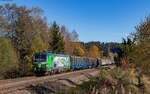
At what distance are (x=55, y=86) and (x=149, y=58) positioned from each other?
7.19 metres

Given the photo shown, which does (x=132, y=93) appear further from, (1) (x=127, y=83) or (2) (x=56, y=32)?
(2) (x=56, y=32)

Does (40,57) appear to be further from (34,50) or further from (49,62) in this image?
(34,50)

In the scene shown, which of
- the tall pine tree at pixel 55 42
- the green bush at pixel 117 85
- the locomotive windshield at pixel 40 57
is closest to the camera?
the green bush at pixel 117 85

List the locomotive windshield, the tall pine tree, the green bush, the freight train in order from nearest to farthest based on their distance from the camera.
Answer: the green bush
the freight train
the locomotive windshield
the tall pine tree

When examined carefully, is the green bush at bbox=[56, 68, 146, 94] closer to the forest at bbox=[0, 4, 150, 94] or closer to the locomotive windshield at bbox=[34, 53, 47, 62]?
the forest at bbox=[0, 4, 150, 94]

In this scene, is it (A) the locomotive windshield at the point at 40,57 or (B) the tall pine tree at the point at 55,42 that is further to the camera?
(B) the tall pine tree at the point at 55,42

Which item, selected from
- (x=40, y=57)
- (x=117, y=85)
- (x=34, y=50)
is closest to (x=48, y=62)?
(x=40, y=57)

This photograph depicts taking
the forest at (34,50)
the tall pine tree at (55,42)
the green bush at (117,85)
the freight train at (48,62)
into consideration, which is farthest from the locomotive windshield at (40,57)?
the tall pine tree at (55,42)

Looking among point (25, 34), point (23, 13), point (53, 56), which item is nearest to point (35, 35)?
point (25, 34)

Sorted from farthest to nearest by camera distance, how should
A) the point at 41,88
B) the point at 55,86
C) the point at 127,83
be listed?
1. the point at 55,86
2. the point at 41,88
3. the point at 127,83

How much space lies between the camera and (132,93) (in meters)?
8.84

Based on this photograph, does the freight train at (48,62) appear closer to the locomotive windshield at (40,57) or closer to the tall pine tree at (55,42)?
the locomotive windshield at (40,57)

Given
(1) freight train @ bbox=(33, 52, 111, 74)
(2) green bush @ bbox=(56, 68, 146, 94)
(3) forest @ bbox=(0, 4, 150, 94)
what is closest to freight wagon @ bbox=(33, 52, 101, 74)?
(1) freight train @ bbox=(33, 52, 111, 74)

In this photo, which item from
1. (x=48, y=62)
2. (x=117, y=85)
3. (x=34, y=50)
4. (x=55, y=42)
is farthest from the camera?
(x=55, y=42)
